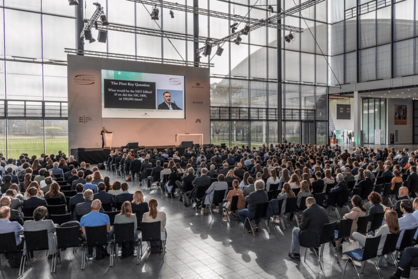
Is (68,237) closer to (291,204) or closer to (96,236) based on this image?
(96,236)

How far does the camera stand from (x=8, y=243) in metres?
5.39

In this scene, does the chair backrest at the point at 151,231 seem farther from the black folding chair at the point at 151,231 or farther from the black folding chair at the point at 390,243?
the black folding chair at the point at 390,243

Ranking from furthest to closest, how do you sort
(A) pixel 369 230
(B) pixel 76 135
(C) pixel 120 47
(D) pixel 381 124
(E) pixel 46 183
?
(D) pixel 381 124 → (C) pixel 120 47 → (B) pixel 76 135 → (E) pixel 46 183 → (A) pixel 369 230

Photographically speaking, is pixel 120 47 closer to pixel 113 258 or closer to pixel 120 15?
pixel 120 15

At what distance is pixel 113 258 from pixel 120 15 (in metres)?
21.4

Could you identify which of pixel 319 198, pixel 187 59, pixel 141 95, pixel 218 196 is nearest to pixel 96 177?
pixel 218 196

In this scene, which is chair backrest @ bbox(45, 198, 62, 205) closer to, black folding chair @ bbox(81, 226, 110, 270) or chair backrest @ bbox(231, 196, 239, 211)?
black folding chair @ bbox(81, 226, 110, 270)

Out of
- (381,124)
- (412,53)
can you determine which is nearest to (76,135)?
(412,53)

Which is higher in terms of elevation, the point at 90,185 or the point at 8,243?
the point at 90,185

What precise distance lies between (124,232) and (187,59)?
21.8 metres

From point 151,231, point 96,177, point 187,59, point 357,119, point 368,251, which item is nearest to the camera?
point 368,251

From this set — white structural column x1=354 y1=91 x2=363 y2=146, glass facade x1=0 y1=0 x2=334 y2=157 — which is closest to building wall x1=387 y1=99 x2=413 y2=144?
white structural column x1=354 y1=91 x2=363 y2=146

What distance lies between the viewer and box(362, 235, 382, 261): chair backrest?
5.09 meters

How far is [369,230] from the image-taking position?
6.87 metres
